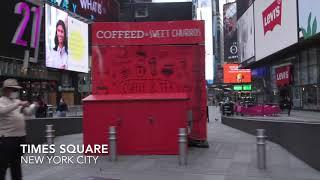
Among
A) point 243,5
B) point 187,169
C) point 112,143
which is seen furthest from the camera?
point 243,5

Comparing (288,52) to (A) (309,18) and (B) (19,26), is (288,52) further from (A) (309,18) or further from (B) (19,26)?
(B) (19,26)

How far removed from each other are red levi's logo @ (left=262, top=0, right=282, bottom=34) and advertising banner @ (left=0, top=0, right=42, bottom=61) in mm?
20630

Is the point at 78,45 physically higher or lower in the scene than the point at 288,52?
higher

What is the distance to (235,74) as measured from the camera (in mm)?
98250

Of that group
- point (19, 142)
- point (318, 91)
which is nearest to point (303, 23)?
point (318, 91)

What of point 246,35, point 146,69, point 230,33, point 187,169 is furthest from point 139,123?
point 230,33

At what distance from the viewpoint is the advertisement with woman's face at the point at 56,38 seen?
50844 millimetres

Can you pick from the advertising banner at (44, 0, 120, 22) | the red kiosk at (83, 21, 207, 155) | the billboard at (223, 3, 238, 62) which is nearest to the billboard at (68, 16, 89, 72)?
the advertising banner at (44, 0, 120, 22)

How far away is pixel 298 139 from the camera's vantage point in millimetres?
13062

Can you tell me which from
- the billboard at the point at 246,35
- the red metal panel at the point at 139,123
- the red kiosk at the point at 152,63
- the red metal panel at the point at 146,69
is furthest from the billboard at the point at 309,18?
the billboard at the point at 246,35

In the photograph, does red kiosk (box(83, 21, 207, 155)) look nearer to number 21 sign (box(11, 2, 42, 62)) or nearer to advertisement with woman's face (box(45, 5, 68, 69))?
number 21 sign (box(11, 2, 42, 62))

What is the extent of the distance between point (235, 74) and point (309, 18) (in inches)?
2362

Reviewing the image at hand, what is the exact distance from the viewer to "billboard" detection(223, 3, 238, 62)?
303 feet

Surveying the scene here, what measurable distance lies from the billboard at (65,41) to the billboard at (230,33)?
3616cm
